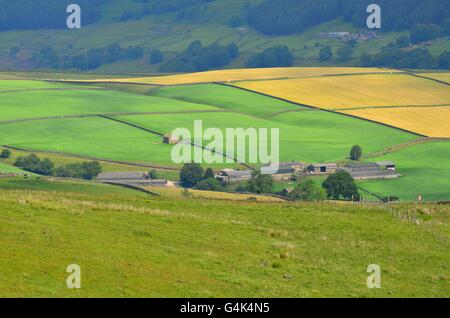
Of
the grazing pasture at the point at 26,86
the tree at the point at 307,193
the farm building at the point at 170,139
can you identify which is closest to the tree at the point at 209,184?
the tree at the point at 307,193

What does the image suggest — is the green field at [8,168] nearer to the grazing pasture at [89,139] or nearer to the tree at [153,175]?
the tree at [153,175]

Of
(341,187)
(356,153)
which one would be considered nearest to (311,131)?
(356,153)

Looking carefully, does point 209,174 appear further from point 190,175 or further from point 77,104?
point 77,104

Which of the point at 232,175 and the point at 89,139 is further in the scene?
the point at 89,139

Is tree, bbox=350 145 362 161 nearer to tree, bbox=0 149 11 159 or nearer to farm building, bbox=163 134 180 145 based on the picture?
farm building, bbox=163 134 180 145

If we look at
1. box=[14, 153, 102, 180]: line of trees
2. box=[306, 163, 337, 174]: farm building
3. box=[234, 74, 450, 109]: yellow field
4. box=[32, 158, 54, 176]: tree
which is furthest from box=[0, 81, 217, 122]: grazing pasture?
box=[306, 163, 337, 174]: farm building
